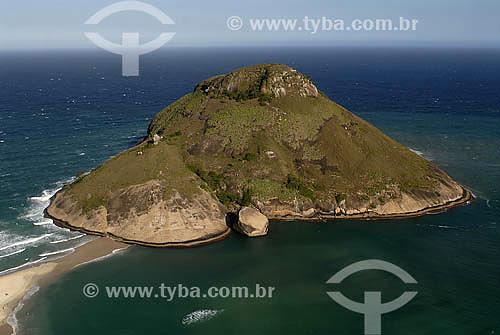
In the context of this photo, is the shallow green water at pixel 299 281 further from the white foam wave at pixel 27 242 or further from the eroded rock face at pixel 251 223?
the white foam wave at pixel 27 242

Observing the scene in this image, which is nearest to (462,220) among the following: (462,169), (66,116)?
(462,169)

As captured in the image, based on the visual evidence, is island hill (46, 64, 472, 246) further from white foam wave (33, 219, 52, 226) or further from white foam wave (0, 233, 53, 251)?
white foam wave (0, 233, 53, 251)

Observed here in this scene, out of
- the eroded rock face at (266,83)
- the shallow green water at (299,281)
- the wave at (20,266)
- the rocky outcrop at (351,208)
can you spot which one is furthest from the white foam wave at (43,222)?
the eroded rock face at (266,83)

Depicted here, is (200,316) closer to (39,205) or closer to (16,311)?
(16,311)

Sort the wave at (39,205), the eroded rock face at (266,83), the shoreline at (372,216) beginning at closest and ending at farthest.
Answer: the wave at (39,205) < the shoreline at (372,216) < the eroded rock face at (266,83)

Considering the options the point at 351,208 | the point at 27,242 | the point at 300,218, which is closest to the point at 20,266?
the point at 27,242

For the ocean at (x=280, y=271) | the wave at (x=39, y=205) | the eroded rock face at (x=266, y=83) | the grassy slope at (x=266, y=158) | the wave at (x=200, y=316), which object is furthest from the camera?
the eroded rock face at (x=266, y=83)
